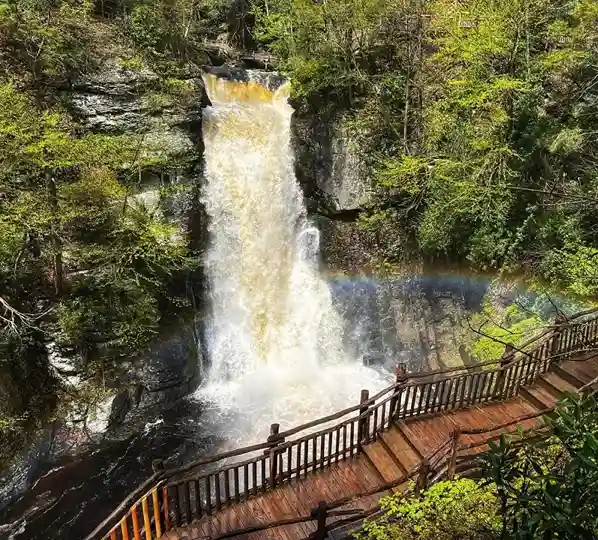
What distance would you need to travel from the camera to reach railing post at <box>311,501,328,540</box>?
18.0 ft

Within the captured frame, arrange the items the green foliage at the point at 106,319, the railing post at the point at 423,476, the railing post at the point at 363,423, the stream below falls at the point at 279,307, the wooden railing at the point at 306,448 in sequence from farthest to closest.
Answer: the stream below falls at the point at 279,307 < the green foliage at the point at 106,319 < the railing post at the point at 363,423 < the wooden railing at the point at 306,448 < the railing post at the point at 423,476

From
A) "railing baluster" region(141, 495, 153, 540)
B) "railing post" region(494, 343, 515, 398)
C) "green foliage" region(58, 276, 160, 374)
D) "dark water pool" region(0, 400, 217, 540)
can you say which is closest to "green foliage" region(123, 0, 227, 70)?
"green foliage" region(58, 276, 160, 374)

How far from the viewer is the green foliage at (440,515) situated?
183 inches

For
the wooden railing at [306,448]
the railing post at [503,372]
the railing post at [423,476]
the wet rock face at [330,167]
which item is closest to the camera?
the railing post at [423,476]

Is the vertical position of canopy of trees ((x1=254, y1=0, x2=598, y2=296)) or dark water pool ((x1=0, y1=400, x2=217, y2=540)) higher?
canopy of trees ((x1=254, y1=0, x2=598, y2=296))

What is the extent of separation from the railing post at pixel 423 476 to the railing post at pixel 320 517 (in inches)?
49.9

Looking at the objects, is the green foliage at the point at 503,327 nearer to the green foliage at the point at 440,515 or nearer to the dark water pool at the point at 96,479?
the green foliage at the point at 440,515

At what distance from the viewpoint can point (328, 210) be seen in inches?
618

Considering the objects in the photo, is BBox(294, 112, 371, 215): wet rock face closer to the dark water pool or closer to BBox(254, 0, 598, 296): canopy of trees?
BBox(254, 0, 598, 296): canopy of trees

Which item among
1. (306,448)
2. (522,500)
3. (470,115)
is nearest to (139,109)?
(470,115)

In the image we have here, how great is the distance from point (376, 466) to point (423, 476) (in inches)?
66.5

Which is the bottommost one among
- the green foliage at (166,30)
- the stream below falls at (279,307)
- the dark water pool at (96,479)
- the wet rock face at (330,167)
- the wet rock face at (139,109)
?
the dark water pool at (96,479)

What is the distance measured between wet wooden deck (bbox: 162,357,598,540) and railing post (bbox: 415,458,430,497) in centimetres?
53

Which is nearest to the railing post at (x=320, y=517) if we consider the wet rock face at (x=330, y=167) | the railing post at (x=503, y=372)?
the railing post at (x=503, y=372)
